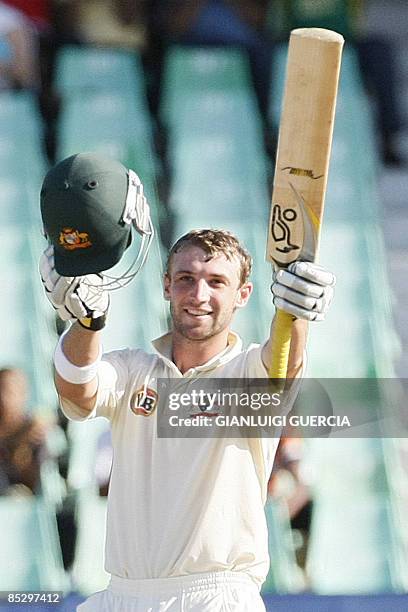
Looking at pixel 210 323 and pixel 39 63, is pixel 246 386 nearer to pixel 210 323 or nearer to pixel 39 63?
pixel 210 323

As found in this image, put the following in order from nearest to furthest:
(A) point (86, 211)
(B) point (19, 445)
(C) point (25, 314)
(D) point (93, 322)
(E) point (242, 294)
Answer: (A) point (86, 211)
(D) point (93, 322)
(E) point (242, 294)
(B) point (19, 445)
(C) point (25, 314)

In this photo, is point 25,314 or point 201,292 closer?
point 201,292

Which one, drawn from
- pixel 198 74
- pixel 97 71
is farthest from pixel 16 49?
pixel 198 74

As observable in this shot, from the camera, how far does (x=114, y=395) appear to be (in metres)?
3.15

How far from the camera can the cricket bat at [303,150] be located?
2982 mm

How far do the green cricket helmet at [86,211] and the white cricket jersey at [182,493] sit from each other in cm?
34

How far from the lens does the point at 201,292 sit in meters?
3.07

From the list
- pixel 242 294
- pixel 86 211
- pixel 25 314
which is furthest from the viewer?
pixel 25 314

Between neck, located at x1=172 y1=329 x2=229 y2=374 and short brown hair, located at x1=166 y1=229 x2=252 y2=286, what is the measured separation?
0.14 metres

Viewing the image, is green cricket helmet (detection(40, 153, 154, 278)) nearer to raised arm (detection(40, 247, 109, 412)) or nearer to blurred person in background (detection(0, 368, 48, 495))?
raised arm (detection(40, 247, 109, 412))

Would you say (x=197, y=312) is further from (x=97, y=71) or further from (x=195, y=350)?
(x=97, y=71)

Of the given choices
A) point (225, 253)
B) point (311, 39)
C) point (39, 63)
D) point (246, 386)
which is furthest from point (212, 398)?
point (39, 63)

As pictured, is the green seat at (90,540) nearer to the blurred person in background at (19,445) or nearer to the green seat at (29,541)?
the green seat at (29,541)

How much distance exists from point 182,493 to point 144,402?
218mm
